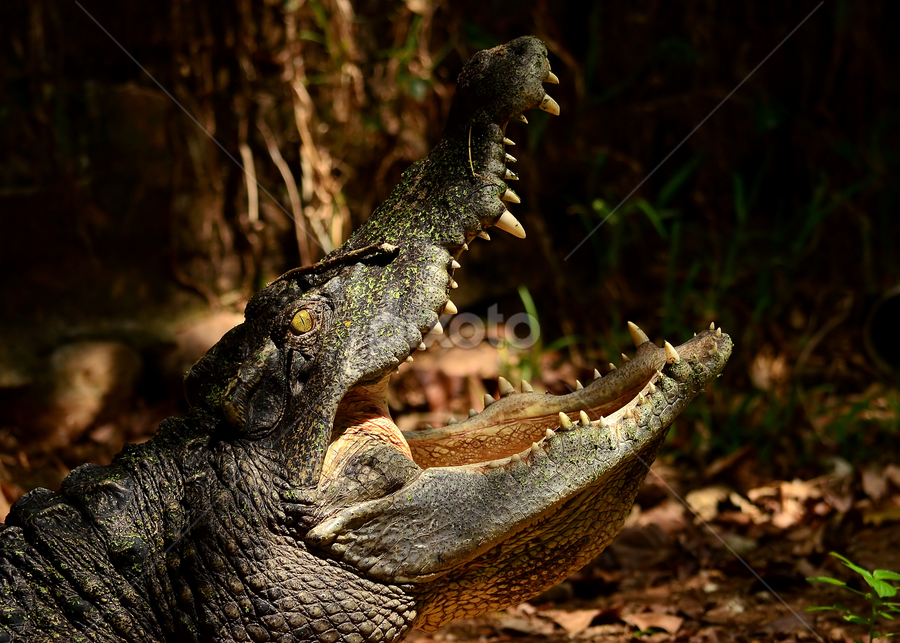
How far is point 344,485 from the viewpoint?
2.37 metres

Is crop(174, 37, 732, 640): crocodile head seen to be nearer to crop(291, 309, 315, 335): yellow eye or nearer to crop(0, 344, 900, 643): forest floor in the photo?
crop(291, 309, 315, 335): yellow eye

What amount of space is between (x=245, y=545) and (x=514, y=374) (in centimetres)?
353

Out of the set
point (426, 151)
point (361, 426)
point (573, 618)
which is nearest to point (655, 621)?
point (573, 618)

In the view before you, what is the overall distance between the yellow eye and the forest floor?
130 cm

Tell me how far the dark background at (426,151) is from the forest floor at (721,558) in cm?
38

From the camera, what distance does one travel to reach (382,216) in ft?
8.89

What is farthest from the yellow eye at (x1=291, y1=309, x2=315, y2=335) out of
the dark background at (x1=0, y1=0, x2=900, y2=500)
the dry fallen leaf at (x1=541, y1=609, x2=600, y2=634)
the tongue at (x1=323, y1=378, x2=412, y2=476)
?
the dark background at (x1=0, y1=0, x2=900, y2=500)

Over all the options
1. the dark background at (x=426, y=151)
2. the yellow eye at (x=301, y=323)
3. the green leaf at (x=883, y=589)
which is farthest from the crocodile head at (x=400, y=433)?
the dark background at (x=426, y=151)

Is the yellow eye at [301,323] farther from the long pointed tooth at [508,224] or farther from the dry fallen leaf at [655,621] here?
the dry fallen leaf at [655,621]

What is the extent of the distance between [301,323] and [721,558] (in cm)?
246

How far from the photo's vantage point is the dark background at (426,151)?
220 inches

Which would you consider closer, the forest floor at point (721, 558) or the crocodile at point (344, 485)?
the crocodile at point (344, 485)

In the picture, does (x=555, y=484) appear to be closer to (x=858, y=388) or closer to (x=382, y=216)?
(x=382, y=216)

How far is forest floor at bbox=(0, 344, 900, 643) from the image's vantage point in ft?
10.6
